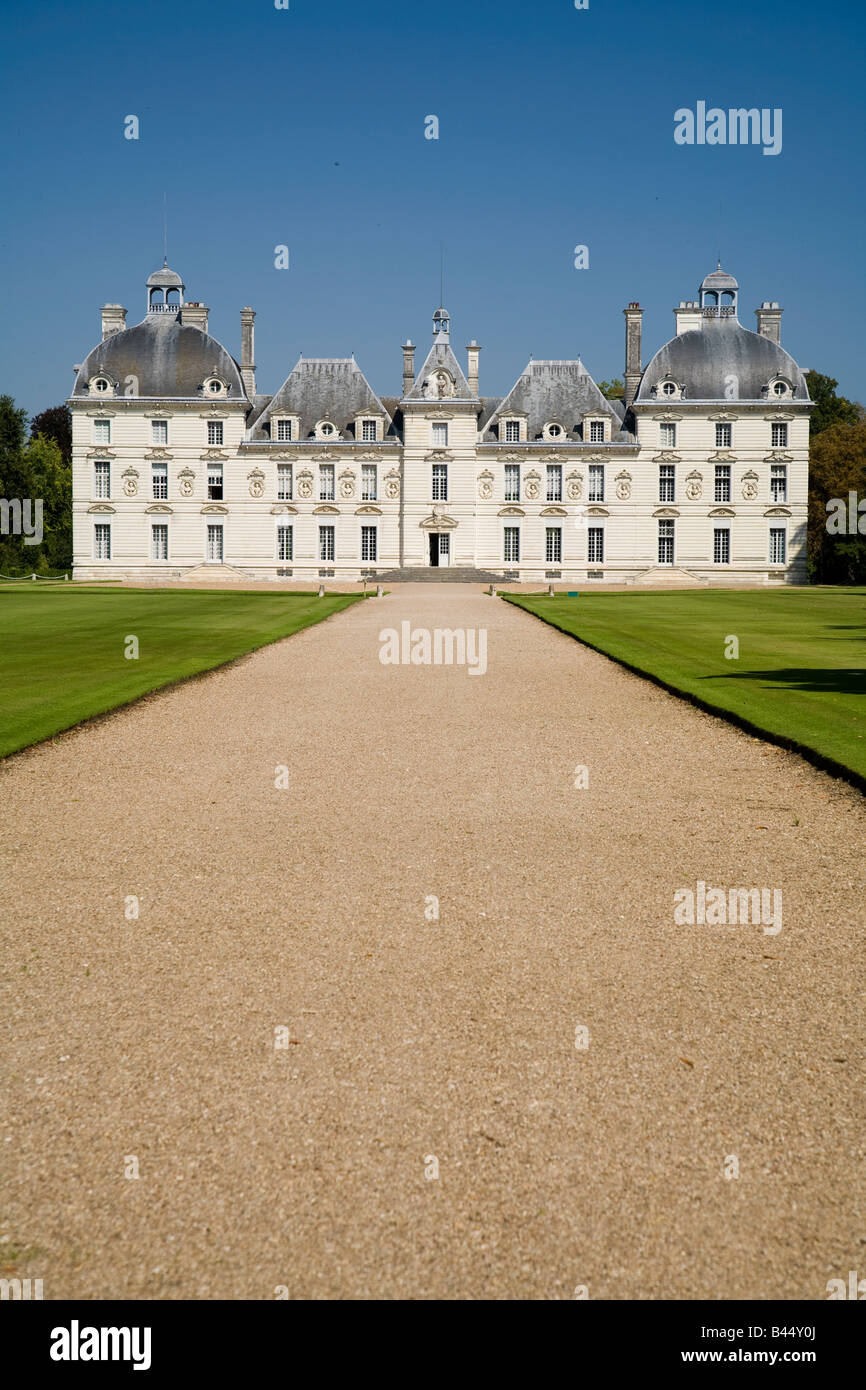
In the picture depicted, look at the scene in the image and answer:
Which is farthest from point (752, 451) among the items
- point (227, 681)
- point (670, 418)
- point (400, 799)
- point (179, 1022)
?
point (179, 1022)

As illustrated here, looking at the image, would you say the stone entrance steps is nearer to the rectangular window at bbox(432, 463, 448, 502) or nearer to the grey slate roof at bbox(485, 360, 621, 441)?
the rectangular window at bbox(432, 463, 448, 502)

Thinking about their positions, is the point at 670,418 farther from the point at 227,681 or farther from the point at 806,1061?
the point at 806,1061

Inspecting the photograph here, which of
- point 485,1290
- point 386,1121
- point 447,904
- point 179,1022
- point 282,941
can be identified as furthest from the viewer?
point 447,904

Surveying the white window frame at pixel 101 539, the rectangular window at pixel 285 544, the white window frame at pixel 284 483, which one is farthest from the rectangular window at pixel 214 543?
the white window frame at pixel 101 539

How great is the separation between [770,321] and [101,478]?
4235 cm

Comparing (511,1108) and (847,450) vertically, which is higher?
(847,450)

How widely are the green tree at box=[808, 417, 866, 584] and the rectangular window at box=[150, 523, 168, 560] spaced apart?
39.9 meters

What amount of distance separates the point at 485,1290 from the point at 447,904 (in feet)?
10.7

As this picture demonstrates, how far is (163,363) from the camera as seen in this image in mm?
69875

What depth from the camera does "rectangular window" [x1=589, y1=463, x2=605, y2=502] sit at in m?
70.5

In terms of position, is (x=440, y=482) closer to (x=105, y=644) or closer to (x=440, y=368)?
(x=440, y=368)

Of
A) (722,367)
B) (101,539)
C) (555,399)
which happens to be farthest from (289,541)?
(722,367)

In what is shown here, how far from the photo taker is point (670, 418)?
69.8 meters

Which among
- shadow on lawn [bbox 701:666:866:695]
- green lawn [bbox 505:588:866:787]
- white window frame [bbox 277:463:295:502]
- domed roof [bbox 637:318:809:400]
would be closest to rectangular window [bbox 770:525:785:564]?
domed roof [bbox 637:318:809:400]
